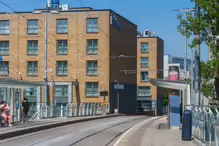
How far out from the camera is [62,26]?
66.9 m

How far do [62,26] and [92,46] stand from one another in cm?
528

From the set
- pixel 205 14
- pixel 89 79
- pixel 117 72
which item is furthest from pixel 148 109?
pixel 205 14

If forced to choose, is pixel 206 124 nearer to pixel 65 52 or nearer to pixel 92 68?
pixel 92 68

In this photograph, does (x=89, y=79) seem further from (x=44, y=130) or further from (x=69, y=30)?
(x=44, y=130)

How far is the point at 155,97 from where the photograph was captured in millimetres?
93438

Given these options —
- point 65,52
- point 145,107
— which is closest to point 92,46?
point 65,52

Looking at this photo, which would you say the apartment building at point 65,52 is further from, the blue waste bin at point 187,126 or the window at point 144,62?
the blue waste bin at point 187,126

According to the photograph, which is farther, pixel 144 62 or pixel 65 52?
pixel 144 62

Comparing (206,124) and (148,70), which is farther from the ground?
(148,70)

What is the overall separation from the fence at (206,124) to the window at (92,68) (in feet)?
146

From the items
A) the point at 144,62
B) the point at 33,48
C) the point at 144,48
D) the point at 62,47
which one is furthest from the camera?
the point at 144,48

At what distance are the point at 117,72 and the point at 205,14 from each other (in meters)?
56.9

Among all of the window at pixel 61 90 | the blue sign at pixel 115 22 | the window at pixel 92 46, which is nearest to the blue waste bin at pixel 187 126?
the window at pixel 61 90

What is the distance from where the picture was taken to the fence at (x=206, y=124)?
14.0 meters
